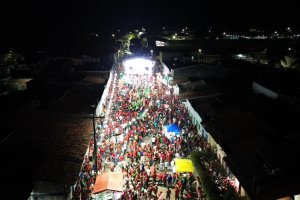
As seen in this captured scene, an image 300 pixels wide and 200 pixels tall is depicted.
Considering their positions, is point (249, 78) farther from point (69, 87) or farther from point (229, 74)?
point (69, 87)

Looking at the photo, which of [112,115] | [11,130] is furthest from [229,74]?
[11,130]

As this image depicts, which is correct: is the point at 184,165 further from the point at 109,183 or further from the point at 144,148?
the point at 109,183

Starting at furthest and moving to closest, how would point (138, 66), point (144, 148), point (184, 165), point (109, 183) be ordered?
point (138, 66) < point (144, 148) < point (184, 165) < point (109, 183)

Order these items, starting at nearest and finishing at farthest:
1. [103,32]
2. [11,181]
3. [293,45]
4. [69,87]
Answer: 1. [11,181]
2. [69,87]
3. [293,45]
4. [103,32]

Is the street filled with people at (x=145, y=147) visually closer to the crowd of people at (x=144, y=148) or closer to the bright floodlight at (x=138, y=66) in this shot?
the crowd of people at (x=144, y=148)

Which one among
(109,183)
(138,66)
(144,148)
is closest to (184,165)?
(144,148)

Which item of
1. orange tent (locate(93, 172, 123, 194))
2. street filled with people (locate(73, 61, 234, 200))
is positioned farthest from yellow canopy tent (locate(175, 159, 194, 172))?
orange tent (locate(93, 172, 123, 194))

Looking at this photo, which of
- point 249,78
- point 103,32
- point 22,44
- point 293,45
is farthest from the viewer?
point 103,32
